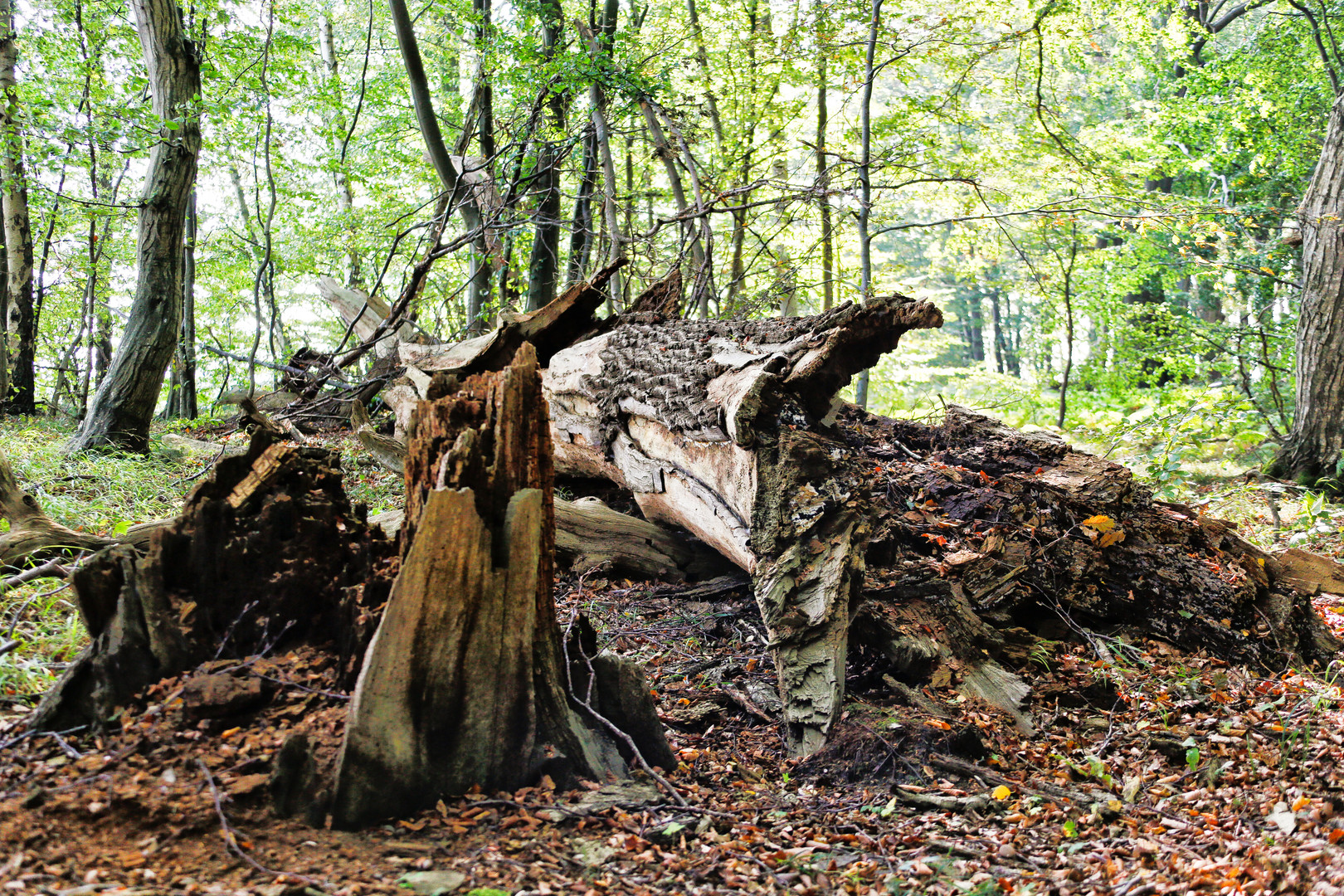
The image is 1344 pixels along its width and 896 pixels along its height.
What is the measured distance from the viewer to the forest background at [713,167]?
7.82 meters

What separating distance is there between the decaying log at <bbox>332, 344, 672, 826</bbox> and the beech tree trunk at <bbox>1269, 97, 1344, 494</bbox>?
816cm

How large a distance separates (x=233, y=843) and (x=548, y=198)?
928cm

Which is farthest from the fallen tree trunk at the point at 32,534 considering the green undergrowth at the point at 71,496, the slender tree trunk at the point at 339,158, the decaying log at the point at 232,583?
the slender tree trunk at the point at 339,158

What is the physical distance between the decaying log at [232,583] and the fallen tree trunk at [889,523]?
5.61 feet

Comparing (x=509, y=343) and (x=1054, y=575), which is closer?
(x=1054, y=575)

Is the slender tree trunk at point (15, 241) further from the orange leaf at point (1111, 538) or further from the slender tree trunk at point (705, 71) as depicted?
the orange leaf at point (1111, 538)

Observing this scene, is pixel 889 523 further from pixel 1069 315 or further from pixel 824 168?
pixel 824 168

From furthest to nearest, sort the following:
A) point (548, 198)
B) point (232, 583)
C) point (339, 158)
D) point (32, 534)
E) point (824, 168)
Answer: point (339, 158)
point (824, 168)
point (548, 198)
point (32, 534)
point (232, 583)

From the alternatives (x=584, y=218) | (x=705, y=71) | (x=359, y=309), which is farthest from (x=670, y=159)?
(x=359, y=309)

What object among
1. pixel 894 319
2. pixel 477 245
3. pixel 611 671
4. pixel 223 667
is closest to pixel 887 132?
pixel 477 245

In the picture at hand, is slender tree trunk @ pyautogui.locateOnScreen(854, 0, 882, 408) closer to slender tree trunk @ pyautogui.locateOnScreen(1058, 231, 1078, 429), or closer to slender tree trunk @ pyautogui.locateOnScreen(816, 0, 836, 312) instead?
slender tree trunk @ pyautogui.locateOnScreen(816, 0, 836, 312)

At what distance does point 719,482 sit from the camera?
3920 millimetres

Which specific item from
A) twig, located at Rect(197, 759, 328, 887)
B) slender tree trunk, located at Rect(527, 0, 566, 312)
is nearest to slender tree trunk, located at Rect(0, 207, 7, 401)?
slender tree trunk, located at Rect(527, 0, 566, 312)

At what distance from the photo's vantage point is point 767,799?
271cm
